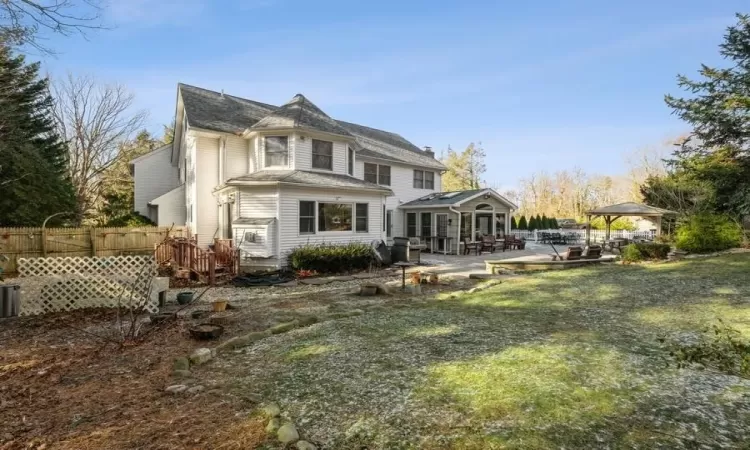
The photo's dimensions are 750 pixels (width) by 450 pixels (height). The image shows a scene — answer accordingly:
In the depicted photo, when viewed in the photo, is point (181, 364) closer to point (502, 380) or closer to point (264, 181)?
point (502, 380)

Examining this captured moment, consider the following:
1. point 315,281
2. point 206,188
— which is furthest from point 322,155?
point 315,281

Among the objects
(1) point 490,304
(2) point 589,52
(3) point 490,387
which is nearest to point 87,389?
(3) point 490,387

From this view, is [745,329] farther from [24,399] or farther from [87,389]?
[24,399]

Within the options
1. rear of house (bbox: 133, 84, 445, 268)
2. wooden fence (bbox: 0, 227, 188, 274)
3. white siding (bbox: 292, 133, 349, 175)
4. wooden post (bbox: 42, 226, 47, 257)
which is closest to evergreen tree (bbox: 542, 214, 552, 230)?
rear of house (bbox: 133, 84, 445, 268)

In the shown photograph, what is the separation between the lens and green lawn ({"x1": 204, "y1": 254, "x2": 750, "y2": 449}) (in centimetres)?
300

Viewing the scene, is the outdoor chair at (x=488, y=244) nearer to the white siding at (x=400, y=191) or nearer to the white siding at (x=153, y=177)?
the white siding at (x=400, y=191)

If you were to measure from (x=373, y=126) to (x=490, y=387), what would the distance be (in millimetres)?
25069

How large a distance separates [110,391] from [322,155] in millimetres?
13153

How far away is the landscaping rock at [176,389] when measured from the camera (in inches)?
158

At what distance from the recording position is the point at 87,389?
414 centimetres

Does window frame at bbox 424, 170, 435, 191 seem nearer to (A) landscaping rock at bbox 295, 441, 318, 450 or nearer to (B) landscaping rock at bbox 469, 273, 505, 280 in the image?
(B) landscaping rock at bbox 469, 273, 505, 280

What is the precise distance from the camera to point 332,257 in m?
13.4

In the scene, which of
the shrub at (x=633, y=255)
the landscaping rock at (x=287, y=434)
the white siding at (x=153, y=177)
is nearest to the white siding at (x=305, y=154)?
the white siding at (x=153, y=177)

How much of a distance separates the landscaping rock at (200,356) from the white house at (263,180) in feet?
27.3
